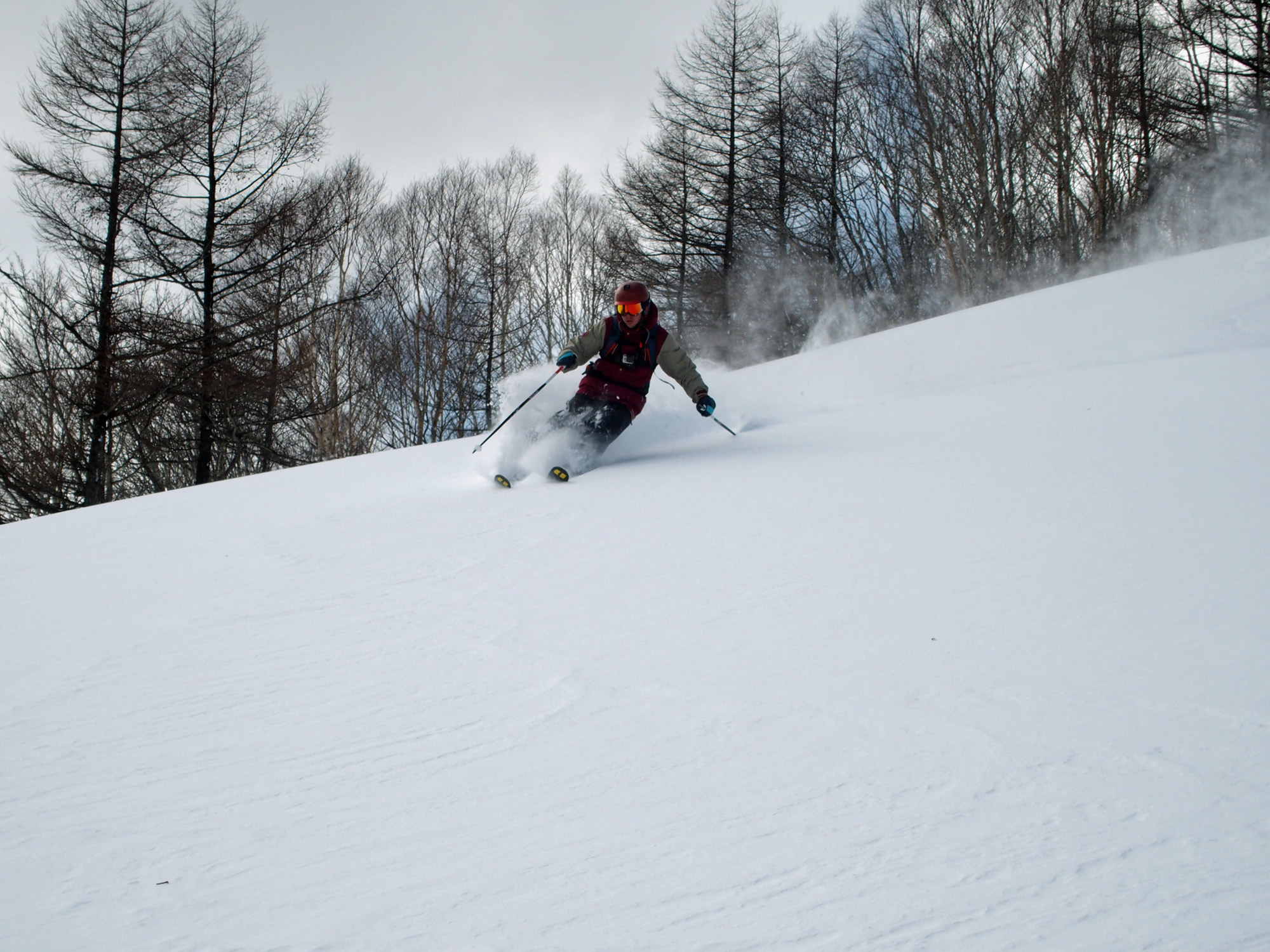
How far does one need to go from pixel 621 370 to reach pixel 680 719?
11.7ft

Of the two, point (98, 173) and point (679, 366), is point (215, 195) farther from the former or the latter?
point (679, 366)

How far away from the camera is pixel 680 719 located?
1.71 metres

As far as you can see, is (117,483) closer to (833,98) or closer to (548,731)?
(548,731)

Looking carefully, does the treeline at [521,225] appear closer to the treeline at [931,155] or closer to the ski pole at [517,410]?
the treeline at [931,155]

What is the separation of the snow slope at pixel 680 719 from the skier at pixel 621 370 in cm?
115

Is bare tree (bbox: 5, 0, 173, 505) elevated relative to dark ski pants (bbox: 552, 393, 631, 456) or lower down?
elevated

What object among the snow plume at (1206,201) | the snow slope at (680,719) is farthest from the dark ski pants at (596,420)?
the snow plume at (1206,201)

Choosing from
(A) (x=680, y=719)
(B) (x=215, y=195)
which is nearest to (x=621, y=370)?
(A) (x=680, y=719)

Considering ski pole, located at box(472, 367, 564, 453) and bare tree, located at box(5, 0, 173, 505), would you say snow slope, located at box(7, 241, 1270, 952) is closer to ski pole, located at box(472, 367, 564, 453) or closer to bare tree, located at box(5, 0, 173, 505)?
ski pole, located at box(472, 367, 564, 453)

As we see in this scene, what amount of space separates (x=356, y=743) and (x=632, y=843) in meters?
0.74

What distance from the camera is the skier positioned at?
16.1 ft

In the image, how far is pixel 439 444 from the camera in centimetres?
748

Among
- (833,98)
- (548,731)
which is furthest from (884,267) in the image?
(548,731)

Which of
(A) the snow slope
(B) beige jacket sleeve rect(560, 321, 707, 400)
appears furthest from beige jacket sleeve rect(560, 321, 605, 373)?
(A) the snow slope
